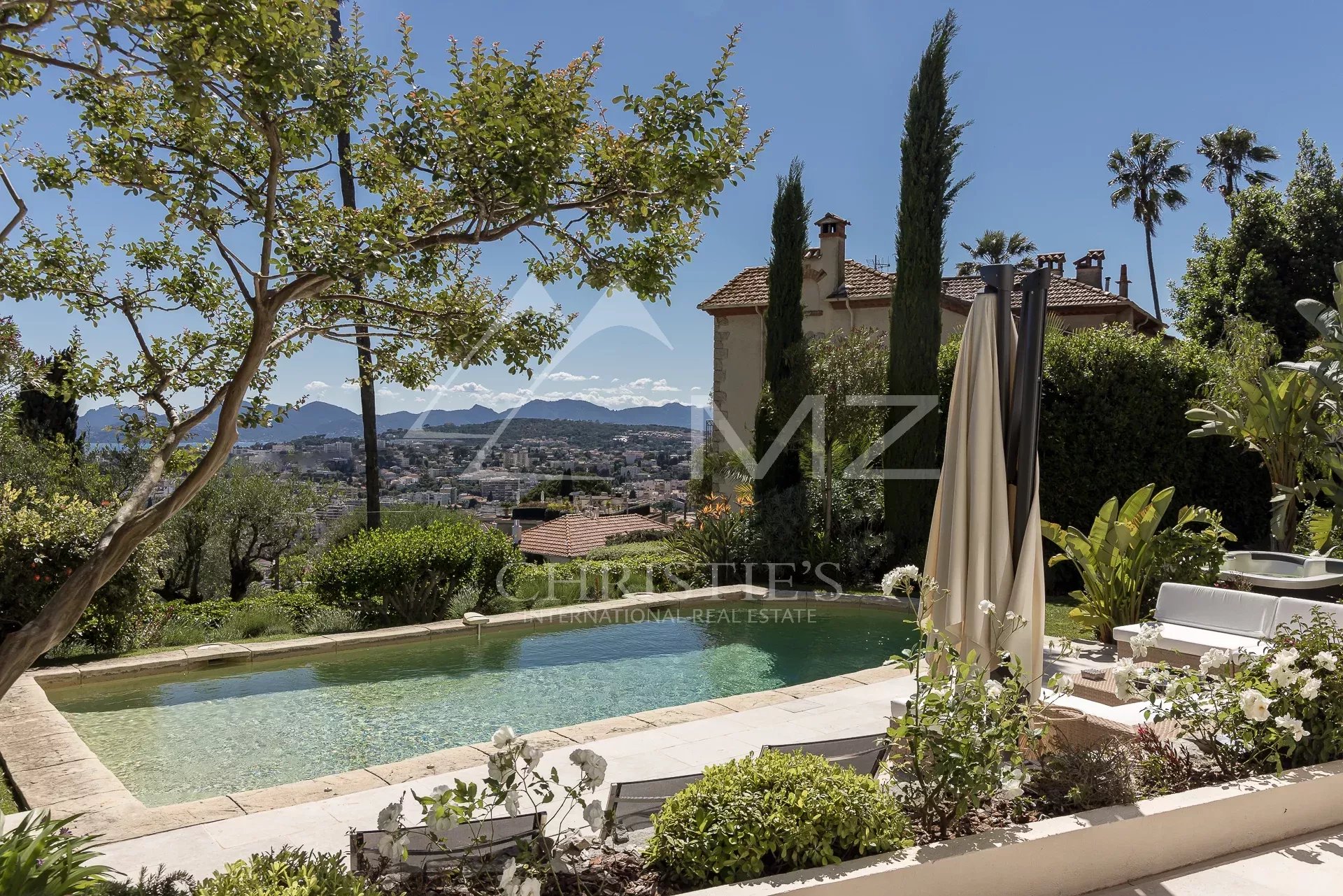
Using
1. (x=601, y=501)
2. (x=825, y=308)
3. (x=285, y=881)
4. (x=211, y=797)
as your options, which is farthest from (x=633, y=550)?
(x=285, y=881)

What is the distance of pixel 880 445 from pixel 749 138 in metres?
10.2

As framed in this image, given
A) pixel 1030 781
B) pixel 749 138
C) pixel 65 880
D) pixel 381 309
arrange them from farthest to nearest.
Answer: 1. pixel 381 309
2. pixel 749 138
3. pixel 1030 781
4. pixel 65 880

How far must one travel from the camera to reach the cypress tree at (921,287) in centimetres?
1350

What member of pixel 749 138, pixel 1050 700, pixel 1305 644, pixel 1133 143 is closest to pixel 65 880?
pixel 749 138

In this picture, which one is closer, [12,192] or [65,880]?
[65,880]

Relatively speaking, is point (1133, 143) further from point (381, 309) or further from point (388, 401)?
point (381, 309)

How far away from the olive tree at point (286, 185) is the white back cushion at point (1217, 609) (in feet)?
17.1

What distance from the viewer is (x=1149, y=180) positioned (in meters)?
34.3

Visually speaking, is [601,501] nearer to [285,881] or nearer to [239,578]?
[239,578]

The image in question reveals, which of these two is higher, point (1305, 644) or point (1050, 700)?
point (1305, 644)

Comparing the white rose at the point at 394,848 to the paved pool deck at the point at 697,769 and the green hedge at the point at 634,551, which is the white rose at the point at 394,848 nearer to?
the paved pool deck at the point at 697,769

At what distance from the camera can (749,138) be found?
14.0ft

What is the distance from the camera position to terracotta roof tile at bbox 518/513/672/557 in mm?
15211

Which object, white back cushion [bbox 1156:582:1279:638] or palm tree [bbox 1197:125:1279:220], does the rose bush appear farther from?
palm tree [bbox 1197:125:1279:220]
